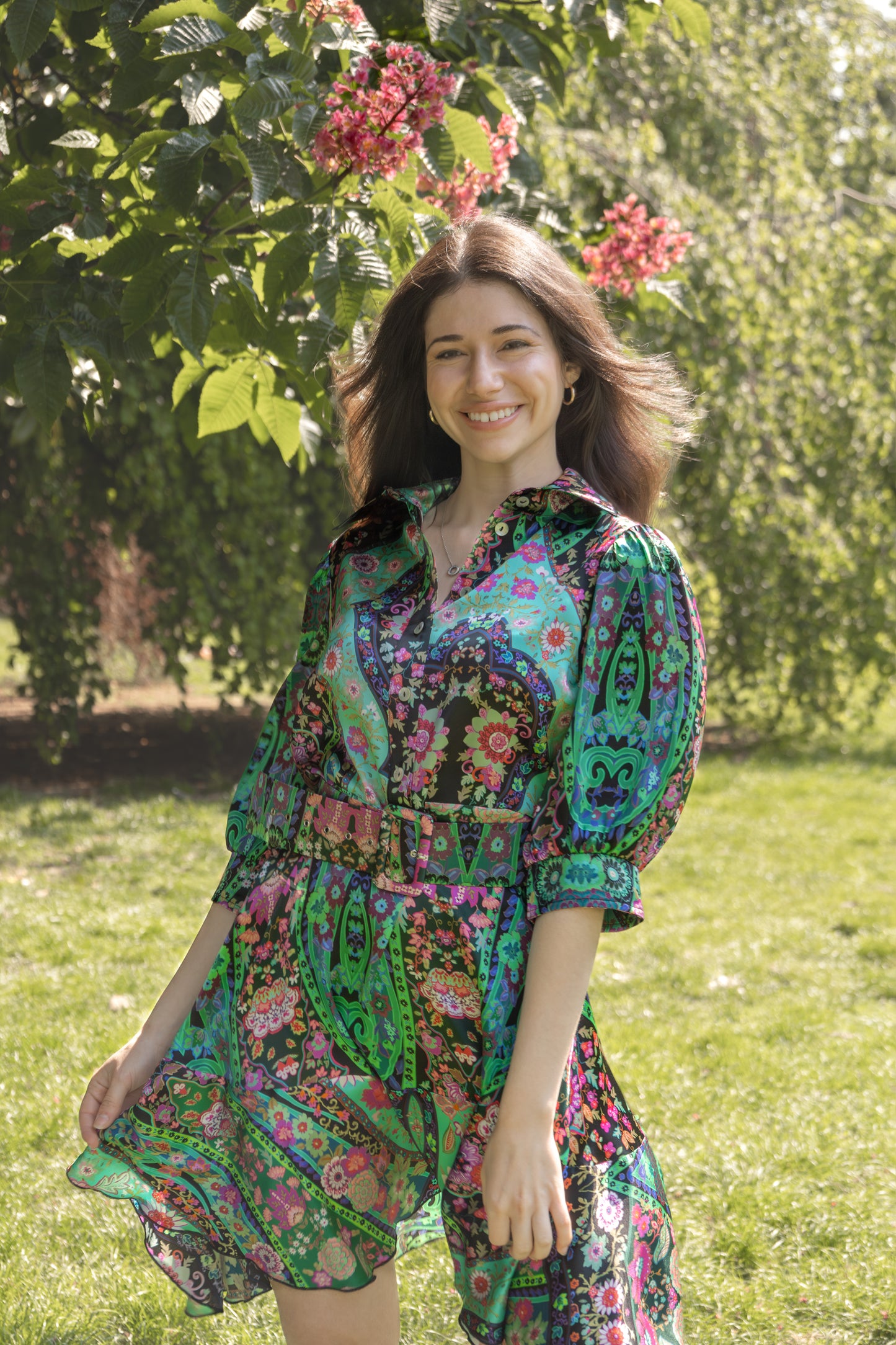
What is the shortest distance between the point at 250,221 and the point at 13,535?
4.70m

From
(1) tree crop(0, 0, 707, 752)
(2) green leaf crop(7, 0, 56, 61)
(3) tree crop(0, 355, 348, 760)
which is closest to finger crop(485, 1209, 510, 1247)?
(1) tree crop(0, 0, 707, 752)

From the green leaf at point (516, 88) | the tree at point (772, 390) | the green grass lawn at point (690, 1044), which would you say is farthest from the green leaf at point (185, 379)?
the tree at point (772, 390)

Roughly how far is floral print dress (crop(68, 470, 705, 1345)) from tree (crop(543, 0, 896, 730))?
564cm

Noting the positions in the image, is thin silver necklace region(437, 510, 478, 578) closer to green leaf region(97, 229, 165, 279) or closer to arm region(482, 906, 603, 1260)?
arm region(482, 906, 603, 1260)

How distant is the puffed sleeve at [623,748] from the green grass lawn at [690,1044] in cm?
120

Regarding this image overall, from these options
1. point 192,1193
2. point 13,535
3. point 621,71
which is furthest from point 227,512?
point 192,1193

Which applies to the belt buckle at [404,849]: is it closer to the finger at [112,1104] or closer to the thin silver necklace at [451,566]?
the thin silver necklace at [451,566]

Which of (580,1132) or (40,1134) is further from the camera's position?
(40,1134)

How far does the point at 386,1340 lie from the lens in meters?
1.43

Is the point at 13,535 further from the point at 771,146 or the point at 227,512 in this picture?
the point at 771,146

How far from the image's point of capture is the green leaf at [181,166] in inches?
66.2

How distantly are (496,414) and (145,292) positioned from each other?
63 centimetres

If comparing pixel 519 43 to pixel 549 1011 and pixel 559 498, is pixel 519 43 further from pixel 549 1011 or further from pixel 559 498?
pixel 549 1011

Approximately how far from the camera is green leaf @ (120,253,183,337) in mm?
1777
